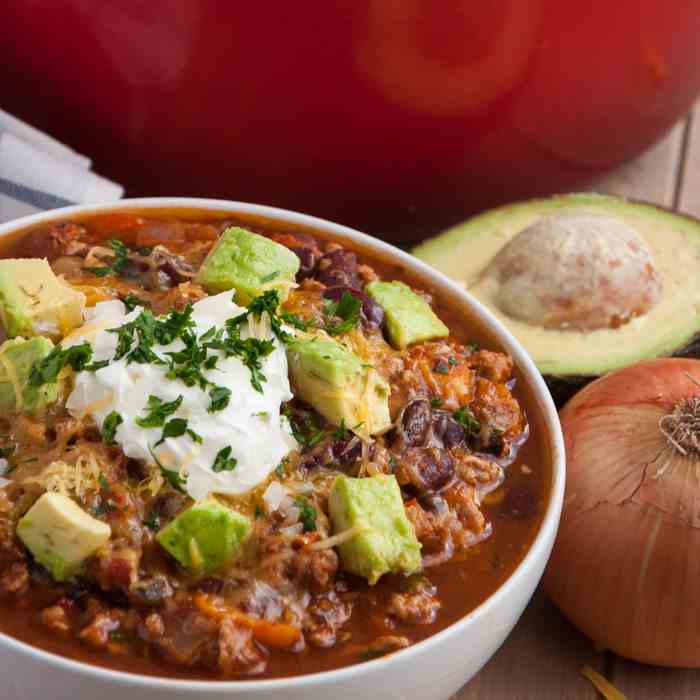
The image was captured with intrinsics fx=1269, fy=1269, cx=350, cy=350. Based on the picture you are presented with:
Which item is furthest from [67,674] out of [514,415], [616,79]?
[616,79]

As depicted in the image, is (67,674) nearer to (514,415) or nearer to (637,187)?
(514,415)

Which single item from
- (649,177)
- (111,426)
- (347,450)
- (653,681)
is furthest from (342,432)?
(649,177)

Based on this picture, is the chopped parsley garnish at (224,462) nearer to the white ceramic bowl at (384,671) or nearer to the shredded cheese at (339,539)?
the shredded cheese at (339,539)

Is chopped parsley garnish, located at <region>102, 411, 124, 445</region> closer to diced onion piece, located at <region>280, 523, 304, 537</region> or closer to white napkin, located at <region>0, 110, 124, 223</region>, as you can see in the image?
diced onion piece, located at <region>280, 523, 304, 537</region>

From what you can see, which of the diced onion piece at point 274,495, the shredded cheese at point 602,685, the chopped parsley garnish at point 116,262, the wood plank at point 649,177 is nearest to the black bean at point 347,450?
the diced onion piece at point 274,495

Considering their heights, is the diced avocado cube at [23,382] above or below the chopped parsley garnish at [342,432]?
above
